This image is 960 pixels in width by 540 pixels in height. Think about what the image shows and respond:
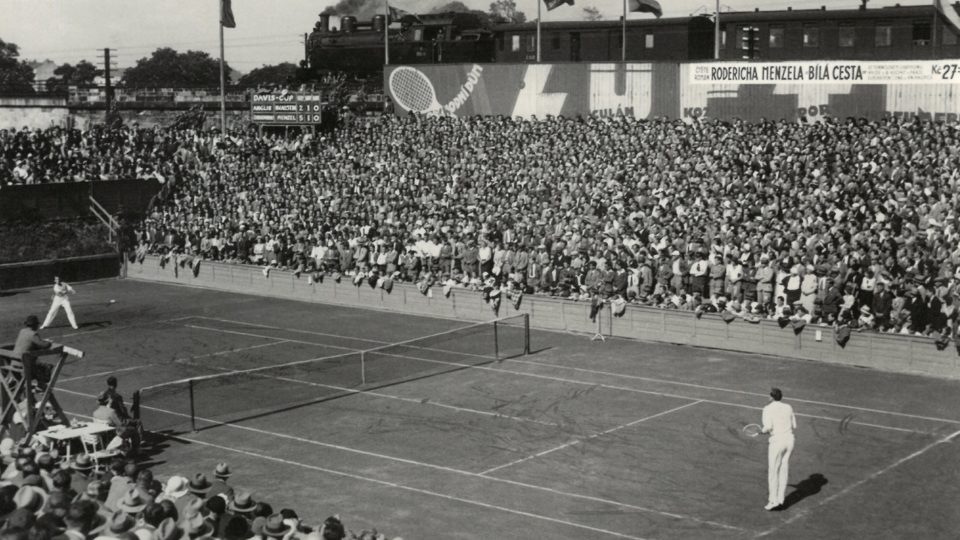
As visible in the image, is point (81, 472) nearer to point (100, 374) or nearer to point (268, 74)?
point (100, 374)

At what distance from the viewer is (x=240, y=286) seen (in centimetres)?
4344

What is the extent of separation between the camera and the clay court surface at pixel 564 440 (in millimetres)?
18125

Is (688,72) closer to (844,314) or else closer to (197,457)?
(844,314)

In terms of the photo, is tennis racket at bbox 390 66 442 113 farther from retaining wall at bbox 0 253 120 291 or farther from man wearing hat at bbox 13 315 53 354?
man wearing hat at bbox 13 315 53 354

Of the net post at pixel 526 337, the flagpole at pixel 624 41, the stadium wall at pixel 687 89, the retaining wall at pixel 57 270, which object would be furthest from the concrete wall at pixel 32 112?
the net post at pixel 526 337

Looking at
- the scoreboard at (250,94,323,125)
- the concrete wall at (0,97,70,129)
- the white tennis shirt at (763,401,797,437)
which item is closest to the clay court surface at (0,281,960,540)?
the white tennis shirt at (763,401,797,437)

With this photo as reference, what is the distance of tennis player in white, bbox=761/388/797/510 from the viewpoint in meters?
17.9

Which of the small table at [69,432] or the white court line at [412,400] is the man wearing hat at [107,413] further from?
the white court line at [412,400]

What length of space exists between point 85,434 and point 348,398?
22.5 feet

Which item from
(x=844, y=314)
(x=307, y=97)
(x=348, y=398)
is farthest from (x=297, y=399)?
(x=307, y=97)

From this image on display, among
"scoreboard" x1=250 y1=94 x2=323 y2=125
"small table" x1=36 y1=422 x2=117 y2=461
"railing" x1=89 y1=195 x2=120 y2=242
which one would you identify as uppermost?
"scoreboard" x1=250 y1=94 x2=323 y2=125

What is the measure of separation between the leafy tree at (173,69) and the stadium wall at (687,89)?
90.7 meters

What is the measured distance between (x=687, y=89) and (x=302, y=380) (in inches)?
938

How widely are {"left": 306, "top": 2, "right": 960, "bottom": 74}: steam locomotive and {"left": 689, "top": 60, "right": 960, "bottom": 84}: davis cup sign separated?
1.80 metres
